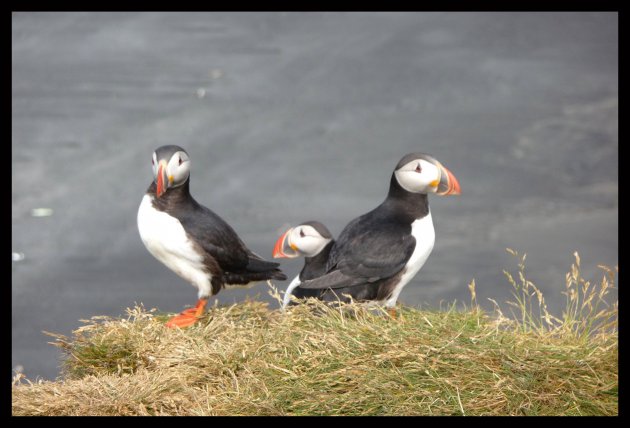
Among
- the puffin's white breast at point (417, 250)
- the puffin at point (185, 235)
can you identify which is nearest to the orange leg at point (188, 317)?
the puffin at point (185, 235)

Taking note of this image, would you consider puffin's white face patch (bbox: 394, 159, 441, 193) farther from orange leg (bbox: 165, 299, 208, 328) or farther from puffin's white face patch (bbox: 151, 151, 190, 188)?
orange leg (bbox: 165, 299, 208, 328)

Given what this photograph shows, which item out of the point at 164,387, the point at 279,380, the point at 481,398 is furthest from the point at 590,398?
the point at 164,387

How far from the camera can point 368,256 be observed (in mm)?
5863

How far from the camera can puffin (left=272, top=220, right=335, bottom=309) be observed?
6.13 m

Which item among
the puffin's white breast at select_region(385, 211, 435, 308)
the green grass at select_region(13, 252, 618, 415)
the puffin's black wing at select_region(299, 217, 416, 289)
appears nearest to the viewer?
the green grass at select_region(13, 252, 618, 415)

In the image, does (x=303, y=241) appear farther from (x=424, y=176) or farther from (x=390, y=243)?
(x=424, y=176)

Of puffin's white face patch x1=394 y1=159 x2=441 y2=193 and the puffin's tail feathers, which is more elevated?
puffin's white face patch x1=394 y1=159 x2=441 y2=193

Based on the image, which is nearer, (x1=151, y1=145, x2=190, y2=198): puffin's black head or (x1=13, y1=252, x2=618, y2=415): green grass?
(x1=13, y1=252, x2=618, y2=415): green grass

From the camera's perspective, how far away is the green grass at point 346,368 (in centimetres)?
478

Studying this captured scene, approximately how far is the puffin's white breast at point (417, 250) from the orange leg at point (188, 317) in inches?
44.0

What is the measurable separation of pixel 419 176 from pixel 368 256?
1.92ft

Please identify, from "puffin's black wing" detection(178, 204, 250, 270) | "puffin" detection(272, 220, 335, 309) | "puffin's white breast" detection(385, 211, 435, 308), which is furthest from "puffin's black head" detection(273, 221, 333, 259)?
"puffin's white breast" detection(385, 211, 435, 308)

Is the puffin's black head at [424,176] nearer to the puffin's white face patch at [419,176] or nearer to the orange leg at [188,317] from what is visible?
the puffin's white face patch at [419,176]

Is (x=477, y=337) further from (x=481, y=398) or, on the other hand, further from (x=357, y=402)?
(x=357, y=402)
